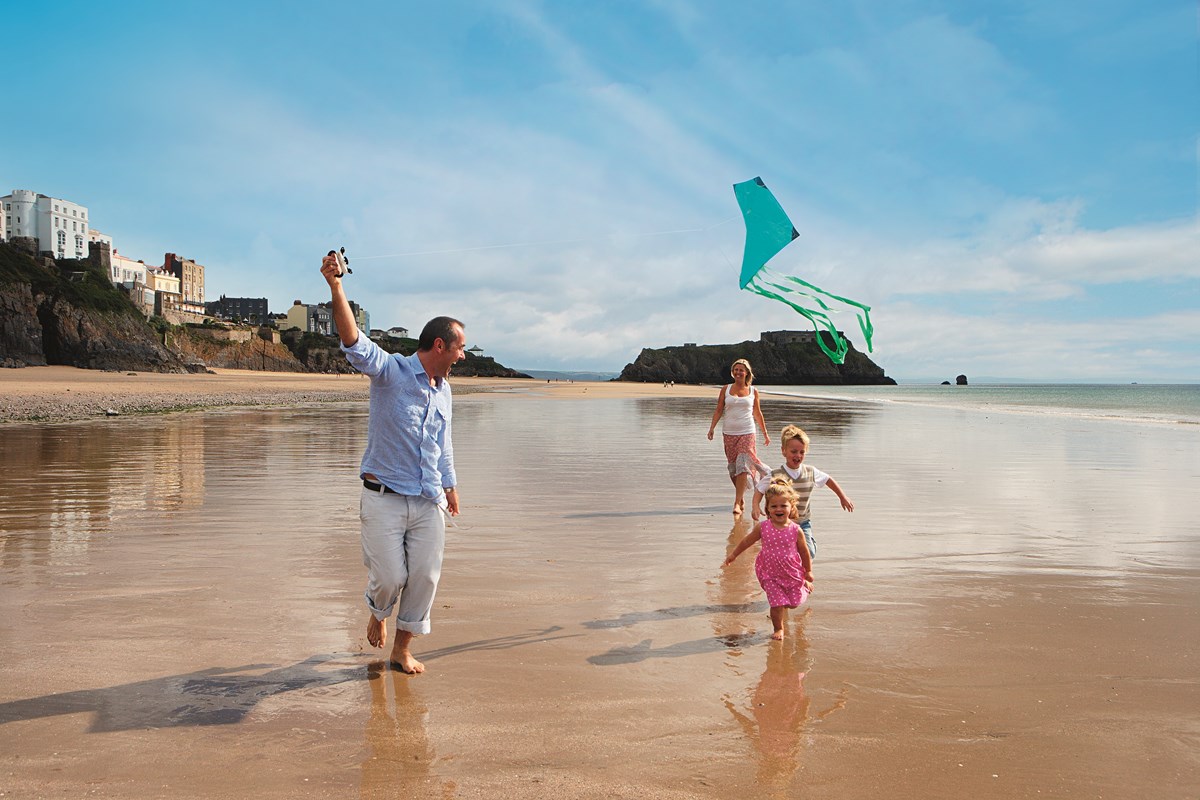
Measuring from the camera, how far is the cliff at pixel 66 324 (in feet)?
171

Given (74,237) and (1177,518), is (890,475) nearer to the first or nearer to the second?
(1177,518)

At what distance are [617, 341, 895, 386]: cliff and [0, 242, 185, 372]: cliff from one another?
10181 centimetres

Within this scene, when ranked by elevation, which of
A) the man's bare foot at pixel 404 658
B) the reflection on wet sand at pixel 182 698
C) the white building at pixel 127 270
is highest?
the white building at pixel 127 270

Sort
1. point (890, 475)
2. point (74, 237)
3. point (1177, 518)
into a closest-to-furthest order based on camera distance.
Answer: point (1177, 518), point (890, 475), point (74, 237)

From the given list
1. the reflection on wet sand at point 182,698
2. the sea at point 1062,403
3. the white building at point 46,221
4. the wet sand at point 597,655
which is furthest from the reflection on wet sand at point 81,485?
the white building at point 46,221

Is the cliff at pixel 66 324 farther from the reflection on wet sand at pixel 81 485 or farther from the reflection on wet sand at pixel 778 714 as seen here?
the reflection on wet sand at pixel 778 714

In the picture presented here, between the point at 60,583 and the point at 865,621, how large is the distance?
5346 mm

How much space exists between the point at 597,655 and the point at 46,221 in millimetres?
130972

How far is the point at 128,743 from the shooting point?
3236mm

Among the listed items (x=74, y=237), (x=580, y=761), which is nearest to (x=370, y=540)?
(x=580, y=761)

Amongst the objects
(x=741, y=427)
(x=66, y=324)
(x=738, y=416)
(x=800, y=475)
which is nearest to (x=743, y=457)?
(x=741, y=427)

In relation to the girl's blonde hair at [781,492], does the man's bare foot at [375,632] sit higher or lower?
lower

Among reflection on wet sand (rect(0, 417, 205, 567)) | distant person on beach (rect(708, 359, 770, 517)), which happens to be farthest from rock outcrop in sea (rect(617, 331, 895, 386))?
distant person on beach (rect(708, 359, 770, 517))

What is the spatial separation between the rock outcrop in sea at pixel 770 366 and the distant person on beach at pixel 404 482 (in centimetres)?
14734
